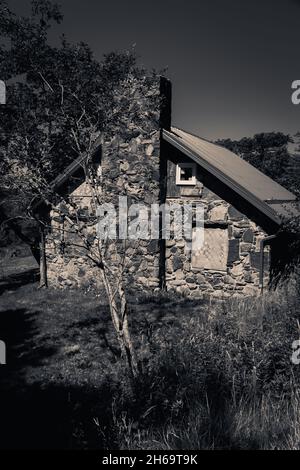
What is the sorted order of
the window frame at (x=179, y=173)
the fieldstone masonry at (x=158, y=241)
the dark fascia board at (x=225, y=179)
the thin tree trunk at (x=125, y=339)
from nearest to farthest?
1. the thin tree trunk at (x=125, y=339)
2. the dark fascia board at (x=225, y=179)
3. the fieldstone masonry at (x=158, y=241)
4. the window frame at (x=179, y=173)

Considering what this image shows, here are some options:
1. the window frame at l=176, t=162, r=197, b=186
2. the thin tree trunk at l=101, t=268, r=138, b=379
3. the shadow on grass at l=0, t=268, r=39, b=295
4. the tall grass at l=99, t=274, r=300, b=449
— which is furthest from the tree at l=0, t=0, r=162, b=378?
the shadow on grass at l=0, t=268, r=39, b=295

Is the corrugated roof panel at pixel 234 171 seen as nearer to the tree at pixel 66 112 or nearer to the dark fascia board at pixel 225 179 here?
the dark fascia board at pixel 225 179

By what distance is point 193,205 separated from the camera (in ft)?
46.5

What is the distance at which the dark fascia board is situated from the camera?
41.2 feet

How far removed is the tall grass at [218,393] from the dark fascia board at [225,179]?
15.1 feet

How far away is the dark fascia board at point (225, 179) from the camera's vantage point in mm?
12547

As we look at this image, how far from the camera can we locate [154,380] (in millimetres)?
6637

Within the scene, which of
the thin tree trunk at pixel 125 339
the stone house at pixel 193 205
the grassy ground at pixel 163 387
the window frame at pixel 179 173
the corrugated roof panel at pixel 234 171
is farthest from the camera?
the corrugated roof panel at pixel 234 171

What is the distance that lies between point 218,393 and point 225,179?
796cm

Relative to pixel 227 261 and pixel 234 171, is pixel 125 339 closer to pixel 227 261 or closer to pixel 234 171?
pixel 227 261

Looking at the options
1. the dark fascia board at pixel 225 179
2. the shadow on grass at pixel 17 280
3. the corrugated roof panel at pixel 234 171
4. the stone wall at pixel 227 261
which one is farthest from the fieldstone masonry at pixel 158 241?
the shadow on grass at pixel 17 280

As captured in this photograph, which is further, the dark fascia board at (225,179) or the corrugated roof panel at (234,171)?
the corrugated roof panel at (234,171)

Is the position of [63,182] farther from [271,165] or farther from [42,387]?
[271,165]

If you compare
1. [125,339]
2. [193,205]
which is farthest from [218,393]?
[193,205]
